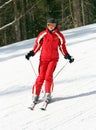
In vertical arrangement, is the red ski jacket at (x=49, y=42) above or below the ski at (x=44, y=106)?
above

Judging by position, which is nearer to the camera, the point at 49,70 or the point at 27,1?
the point at 49,70

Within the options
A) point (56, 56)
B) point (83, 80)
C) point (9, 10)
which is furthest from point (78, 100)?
point (9, 10)

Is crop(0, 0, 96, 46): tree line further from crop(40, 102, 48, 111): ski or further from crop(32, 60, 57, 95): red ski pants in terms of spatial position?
crop(40, 102, 48, 111): ski

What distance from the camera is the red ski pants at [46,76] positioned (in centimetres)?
804

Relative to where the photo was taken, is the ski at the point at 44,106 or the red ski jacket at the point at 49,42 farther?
the red ski jacket at the point at 49,42

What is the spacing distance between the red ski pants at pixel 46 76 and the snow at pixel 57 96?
0.31 m

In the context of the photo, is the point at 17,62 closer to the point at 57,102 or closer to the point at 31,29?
the point at 57,102

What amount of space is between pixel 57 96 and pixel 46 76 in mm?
839

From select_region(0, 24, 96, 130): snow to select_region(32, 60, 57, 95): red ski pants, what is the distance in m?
0.31

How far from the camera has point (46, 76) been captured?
26.3 ft

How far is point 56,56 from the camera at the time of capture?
8172 mm

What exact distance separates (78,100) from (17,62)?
5236 millimetres

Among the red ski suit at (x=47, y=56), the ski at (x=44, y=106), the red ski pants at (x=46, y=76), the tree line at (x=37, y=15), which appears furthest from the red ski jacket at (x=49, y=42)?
the tree line at (x=37, y=15)

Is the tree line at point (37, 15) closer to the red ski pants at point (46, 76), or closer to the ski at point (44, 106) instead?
the red ski pants at point (46, 76)
